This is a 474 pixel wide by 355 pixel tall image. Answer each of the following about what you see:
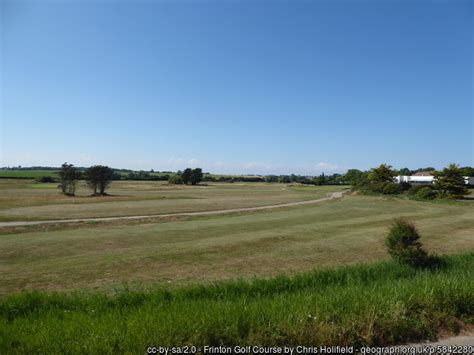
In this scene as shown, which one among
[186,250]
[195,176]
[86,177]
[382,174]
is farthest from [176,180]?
[186,250]

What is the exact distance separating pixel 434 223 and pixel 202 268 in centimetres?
2836

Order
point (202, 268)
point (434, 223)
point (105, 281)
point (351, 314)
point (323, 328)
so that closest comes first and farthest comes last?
point (323, 328)
point (351, 314)
point (105, 281)
point (202, 268)
point (434, 223)

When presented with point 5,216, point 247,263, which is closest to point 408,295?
point 247,263

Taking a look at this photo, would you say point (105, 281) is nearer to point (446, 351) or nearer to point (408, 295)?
point (408, 295)

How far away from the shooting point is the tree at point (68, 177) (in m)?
86.1

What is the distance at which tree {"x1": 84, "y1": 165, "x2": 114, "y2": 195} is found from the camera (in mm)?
89812

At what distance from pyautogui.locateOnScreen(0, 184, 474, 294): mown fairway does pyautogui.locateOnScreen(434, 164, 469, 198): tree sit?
1921 inches

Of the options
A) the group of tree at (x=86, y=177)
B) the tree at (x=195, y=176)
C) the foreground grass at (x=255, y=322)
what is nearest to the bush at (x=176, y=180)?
the tree at (x=195, y=176)

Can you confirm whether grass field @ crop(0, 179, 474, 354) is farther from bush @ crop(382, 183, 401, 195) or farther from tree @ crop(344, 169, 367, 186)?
tree @ crop(344, 169, 367, 186)

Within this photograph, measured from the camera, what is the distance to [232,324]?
5.38 metres

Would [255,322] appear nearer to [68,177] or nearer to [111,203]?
[111,203]

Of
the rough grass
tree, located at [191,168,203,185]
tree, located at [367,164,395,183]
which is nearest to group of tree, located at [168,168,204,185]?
tree, located at [191,168,203,185]

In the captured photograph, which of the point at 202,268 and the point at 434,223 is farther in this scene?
the point at 434,223

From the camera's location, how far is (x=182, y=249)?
22.8 m
